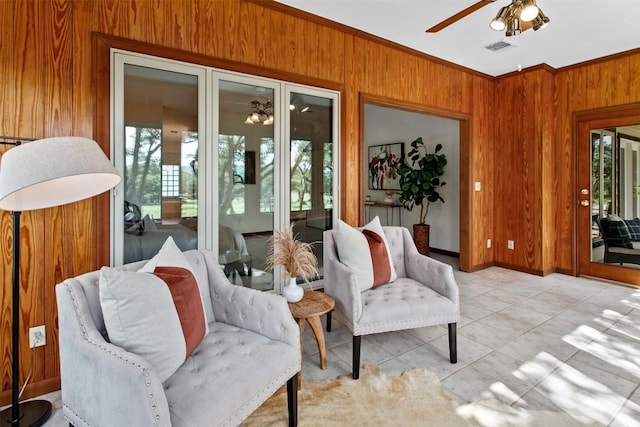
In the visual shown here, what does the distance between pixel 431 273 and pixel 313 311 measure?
1.05 meters

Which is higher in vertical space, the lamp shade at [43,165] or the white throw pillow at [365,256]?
the lamp shade at [43,165]

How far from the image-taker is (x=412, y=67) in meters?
4.07

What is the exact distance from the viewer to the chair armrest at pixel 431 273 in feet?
8.07

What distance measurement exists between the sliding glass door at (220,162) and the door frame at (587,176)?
3424 millimetres

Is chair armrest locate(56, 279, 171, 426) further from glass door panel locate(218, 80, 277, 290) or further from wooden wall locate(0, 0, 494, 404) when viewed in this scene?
glass door panel locate(218, 80, 277, 290)

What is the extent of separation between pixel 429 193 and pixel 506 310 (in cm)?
251

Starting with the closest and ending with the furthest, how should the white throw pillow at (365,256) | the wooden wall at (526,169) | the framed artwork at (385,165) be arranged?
the white throw pillow at (365,256) < the wooden wall at (526,169) < the framed artwork at (385,165)

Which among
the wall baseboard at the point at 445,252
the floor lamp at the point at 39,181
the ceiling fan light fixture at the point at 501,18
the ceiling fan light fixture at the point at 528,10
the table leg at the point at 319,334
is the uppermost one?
the ceiling fan light fixture at the point at 501,18

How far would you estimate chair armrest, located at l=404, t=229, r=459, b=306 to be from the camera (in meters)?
2.46

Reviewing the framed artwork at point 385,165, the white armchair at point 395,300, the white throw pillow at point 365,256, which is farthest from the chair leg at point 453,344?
the framed artwork at point 385,165

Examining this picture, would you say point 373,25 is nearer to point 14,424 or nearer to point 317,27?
point 317,27

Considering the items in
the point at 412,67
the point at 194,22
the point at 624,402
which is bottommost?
the point at 624,402

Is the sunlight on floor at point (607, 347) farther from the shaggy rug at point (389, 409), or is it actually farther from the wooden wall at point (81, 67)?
the wooden wall at point (81, 67)

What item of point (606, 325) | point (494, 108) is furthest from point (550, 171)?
→ point (606, 325)
